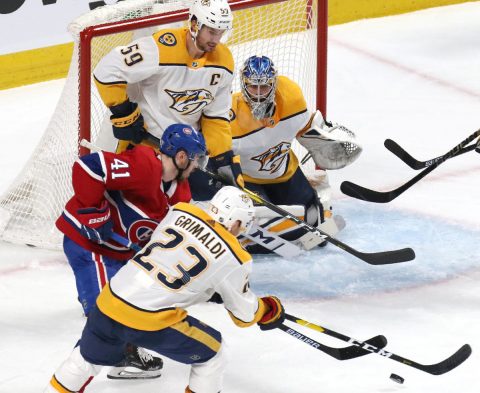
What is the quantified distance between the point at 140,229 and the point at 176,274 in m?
0.70

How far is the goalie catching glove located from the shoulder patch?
82 cm

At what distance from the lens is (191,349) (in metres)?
3.57

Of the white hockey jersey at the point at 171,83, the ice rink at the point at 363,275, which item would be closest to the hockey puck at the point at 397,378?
the ice rink at the point at 363,275

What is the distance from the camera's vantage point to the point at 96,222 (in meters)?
→ 4.00

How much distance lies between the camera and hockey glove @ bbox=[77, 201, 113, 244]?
13.1 feet

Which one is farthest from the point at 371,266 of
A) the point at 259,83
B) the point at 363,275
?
the point at 259,83

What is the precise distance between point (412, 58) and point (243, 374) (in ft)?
12.0

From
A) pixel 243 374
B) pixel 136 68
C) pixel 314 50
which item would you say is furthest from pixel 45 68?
pixel 243 374

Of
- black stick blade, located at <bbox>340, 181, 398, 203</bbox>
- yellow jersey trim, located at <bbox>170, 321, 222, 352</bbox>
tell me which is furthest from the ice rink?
yellow jersey trim, located at <bbox>170, 321, 222, 352</bbox>

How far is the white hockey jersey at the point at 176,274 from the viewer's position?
3.50 meters

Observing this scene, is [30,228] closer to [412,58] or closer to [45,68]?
[45,68]

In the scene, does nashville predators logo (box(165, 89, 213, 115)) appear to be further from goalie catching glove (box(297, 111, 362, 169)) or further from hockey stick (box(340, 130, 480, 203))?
hockey stick (box(340, 130, 480, 203))

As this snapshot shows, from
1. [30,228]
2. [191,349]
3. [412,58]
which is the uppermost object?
[191,349]

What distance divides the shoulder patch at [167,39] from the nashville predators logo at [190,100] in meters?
0.18
